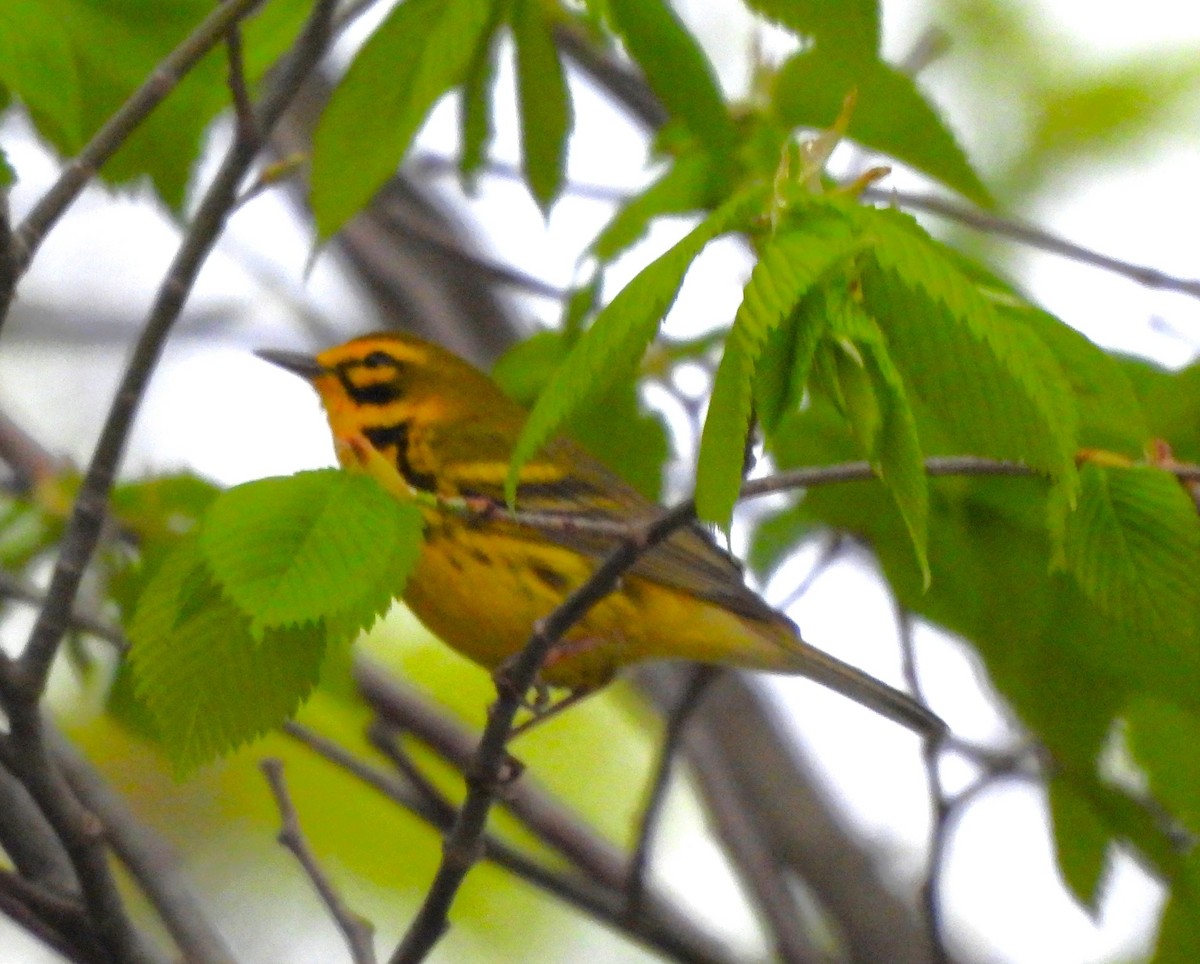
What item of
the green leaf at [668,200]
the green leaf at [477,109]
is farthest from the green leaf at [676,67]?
the green leaf at [477,109]

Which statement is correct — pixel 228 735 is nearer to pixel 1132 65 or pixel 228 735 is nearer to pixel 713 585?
pixel 713 585

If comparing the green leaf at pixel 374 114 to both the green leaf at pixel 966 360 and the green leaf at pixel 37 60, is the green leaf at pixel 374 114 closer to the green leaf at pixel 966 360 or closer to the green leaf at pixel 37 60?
the green leaf at pixel 37 60

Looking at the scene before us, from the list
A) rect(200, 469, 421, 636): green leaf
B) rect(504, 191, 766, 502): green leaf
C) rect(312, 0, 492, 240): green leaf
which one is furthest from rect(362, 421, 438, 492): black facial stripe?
rect(504, 191, 766, 502): green leaf

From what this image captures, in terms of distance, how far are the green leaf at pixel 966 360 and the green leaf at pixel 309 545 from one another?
0.67 meters

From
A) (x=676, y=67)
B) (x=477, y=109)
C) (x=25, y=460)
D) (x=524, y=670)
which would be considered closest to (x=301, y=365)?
(x=25, y=460)

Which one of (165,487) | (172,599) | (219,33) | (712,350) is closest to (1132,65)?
(712,350)

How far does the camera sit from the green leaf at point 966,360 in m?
1.82

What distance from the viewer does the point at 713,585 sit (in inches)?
158

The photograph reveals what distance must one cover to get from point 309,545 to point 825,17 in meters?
1.16

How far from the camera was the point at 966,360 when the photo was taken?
6.11 ft

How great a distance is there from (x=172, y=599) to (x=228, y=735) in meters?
0.20

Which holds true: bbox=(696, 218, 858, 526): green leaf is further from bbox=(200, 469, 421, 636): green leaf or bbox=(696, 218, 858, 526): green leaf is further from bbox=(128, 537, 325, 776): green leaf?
bbox=(128, 537, 325, 776): green leaf

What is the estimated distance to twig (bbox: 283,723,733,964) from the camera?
3812 mm

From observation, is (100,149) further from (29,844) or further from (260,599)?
(29,844)
